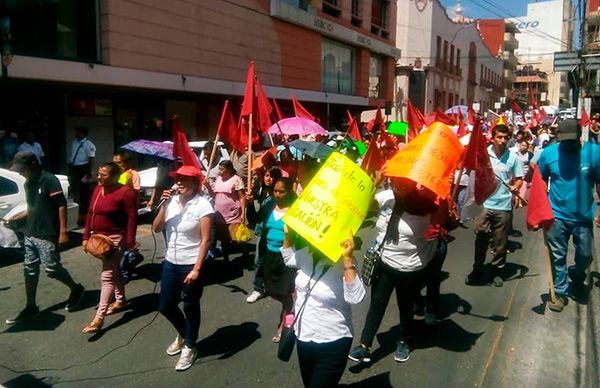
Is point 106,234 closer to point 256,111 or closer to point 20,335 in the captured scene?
point 20,335

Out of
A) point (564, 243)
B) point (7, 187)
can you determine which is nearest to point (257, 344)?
point (564, 243)

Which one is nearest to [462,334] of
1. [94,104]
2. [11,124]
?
[11,124]

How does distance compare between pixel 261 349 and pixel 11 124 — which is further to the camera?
pixel 11 124

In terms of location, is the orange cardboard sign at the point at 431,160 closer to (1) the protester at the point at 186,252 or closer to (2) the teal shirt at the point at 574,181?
(1) the protester at the point at 186,252

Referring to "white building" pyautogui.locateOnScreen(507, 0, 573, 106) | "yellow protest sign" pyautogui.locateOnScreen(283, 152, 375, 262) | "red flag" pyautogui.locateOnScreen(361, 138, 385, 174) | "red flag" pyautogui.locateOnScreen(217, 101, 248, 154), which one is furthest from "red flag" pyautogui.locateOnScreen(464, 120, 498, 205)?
"white building" pyautogui.locateOnScreen(507, 0, 573, 106)

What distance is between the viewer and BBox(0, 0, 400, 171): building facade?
1275 cm

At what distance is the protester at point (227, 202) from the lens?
6.96 m

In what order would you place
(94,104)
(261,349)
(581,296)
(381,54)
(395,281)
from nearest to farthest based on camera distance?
(395,281) < (261,349) < (581,296) < (94,104) < (381,54)

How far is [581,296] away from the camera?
5.65 metres

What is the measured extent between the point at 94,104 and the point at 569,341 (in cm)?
1359

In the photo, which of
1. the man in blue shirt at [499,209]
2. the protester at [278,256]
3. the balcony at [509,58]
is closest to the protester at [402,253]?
the protester at [278,256]

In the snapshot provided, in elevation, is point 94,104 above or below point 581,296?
above

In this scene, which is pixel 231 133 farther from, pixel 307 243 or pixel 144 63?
pixel 144 63

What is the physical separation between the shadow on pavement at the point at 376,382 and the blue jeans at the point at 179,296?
1.33 metres
